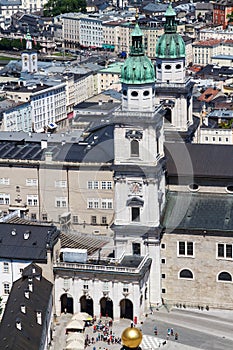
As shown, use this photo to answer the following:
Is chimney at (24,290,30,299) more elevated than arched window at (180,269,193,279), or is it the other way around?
chimney at (24,290,30,299)

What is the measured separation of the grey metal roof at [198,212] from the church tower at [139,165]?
216 centimetres

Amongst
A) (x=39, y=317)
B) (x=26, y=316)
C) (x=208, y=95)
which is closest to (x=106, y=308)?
(x=39, y=317)

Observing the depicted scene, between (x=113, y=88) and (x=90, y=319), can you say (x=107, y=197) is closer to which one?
(x=90, y=319)

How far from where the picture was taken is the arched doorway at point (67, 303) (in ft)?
303

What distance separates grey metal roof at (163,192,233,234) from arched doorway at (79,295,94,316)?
10869 millimetres

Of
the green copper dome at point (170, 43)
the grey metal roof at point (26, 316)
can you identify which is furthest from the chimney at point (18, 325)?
the green copper dome at point (170, 43)

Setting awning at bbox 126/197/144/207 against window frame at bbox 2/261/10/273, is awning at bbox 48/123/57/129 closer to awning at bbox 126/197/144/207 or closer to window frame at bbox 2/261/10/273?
awning at bbox 126/197/144/207

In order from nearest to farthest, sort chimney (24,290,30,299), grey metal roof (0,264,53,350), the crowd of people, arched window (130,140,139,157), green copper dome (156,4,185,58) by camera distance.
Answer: grey metal roof (0,264,53,350)
chimney (24,290,30,299)
the crowd of people
arched window (130,140,139,157)
green copper dome (156,4,185,58)

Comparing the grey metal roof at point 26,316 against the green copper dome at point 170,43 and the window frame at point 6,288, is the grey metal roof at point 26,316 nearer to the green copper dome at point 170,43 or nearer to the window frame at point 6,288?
the window frame at point 6,288

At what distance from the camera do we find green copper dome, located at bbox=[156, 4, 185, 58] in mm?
110312

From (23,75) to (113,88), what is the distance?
20001mm

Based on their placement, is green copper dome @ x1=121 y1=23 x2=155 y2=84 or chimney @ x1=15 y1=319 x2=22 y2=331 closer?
chimney @ x1=15 y1=319 x2=22 y2=331

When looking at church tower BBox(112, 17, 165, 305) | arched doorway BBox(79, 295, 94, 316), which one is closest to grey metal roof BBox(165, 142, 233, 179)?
church tower BBox(112, 17, 165, 305)

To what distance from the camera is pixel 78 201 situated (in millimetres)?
114688
